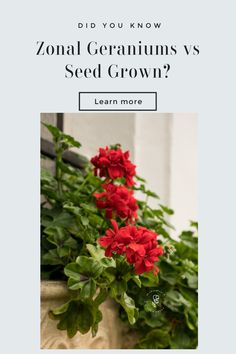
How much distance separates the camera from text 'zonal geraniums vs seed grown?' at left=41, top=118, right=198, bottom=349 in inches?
35.1

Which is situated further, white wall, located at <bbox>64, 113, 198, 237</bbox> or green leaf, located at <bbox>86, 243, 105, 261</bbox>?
white wall, located at <bbox>64, 113, 198, 237</bbox>

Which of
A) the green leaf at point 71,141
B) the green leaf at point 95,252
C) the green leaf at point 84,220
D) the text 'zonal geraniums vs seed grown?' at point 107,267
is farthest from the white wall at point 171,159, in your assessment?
the green leaf at point 95,252

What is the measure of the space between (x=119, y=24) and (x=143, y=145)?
1.38 m

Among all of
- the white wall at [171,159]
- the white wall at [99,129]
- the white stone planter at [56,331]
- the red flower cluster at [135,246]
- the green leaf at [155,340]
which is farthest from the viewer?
the white wall at [171,159]

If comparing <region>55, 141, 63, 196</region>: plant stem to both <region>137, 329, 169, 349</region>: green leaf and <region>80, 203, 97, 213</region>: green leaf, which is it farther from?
<region>137, 329, 169, 349</region>: green leaf

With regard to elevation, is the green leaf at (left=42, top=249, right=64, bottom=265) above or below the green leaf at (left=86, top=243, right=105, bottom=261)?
below

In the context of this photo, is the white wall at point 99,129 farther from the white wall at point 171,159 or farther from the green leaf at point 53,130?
the green leaf at point 53,130

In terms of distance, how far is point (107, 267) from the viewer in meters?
0.89

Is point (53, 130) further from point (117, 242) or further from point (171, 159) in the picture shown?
point (171, 159)

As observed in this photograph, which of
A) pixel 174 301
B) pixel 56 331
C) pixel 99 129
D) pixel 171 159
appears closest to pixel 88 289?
pixel 56 331

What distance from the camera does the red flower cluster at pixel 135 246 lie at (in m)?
0.87

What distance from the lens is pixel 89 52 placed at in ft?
3.30

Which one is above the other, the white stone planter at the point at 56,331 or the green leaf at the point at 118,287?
the green leaf at the point at 118,287

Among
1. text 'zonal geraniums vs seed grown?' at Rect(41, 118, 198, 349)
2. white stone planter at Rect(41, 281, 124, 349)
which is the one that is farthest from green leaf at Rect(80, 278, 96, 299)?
white stone planter at Rect(41, 281, 124, 349)
